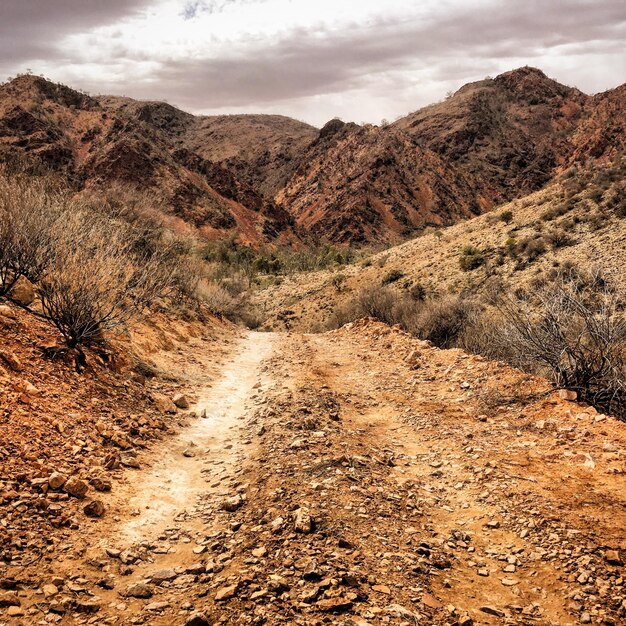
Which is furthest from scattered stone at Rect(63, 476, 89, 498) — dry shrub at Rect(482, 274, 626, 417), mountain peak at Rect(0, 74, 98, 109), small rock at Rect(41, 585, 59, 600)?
mountain peak at Rect(0, 74, 98, 109)

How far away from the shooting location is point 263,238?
231 ft

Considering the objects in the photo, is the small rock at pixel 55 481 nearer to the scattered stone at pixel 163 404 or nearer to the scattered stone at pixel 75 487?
the scattered stone at pixel 75 487

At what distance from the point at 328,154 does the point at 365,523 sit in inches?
3818

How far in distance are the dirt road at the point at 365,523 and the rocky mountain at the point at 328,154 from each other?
41.3 meters

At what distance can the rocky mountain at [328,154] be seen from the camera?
2427 inches

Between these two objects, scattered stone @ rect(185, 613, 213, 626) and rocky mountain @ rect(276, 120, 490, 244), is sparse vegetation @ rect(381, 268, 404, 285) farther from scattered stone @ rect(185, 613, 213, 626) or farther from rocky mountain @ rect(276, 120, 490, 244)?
rocky mountain @ rect(276, 120, 490, 244)

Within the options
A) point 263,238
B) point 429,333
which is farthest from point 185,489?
point 263,238

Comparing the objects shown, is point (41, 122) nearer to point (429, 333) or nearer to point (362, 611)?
point (429, 333)

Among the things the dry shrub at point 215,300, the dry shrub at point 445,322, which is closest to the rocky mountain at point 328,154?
the dry shrub at point 215,300

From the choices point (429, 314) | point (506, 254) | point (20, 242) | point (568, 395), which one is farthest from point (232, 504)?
point (506, 254)

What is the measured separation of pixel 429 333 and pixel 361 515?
11.5 meters

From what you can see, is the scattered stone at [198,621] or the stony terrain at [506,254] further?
the stony terrain at [506,254]

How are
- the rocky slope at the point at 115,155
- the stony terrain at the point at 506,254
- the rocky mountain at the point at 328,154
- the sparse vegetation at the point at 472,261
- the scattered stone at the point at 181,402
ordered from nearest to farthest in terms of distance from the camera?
the scattered stone at the point at 181,402 → the stony terrain at the point at 506,254 → the sparse vegetation at the point at 472,261 → the rocky slope at the point at 115,155 → the rocky mountain at the point at 328,154

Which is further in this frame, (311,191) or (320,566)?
(311,191)
